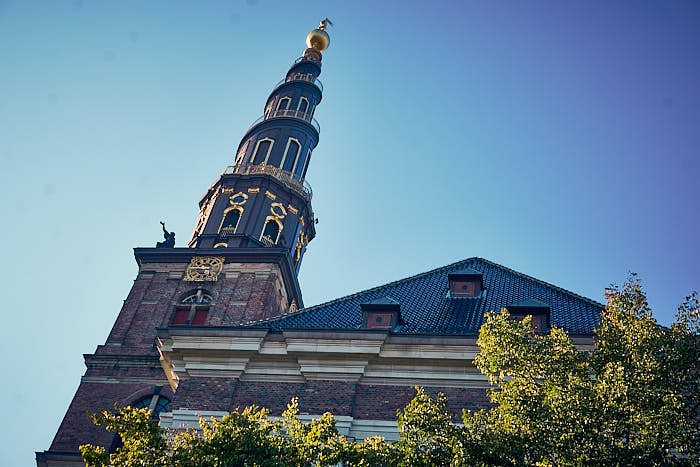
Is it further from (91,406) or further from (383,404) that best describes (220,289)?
(383,404)

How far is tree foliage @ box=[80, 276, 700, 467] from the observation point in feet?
31.0

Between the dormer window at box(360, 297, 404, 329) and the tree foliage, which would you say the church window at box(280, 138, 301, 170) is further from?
the tree foliage

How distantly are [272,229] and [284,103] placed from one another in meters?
8.46

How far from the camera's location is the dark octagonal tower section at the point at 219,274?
24594 mm

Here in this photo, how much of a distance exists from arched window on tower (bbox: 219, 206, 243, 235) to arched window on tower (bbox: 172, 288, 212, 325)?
9.96 feet

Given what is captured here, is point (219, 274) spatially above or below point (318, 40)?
below

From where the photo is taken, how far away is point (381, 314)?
17531 millimetres

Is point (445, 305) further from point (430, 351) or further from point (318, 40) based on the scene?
point (318, 40)

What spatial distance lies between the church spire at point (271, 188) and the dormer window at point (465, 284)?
9637mm

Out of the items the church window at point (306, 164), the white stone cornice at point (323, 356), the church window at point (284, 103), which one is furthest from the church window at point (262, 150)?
the white stone cornice at point (323, 356)

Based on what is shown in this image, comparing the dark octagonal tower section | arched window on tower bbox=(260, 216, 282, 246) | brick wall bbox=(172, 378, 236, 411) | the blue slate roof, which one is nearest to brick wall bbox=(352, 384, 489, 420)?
the blue slate roof

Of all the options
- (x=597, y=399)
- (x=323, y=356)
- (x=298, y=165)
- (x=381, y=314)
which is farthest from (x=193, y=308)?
(x=597, y=399)

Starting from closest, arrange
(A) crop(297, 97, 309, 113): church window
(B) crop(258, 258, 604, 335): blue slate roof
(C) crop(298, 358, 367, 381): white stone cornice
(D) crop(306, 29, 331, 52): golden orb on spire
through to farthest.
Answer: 1. (C) crop(298, 358, 367, 381): white stone cornice
2. (B) crop(258, 258, 604, 335): blue slate roof
3. (A) crop(297, 97, 309, 113): church window
4. (D) crop(306, 29, 331, 52): golden orb on spire

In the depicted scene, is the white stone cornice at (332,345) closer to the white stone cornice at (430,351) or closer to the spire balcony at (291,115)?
the white stone cornice at (430,351)
